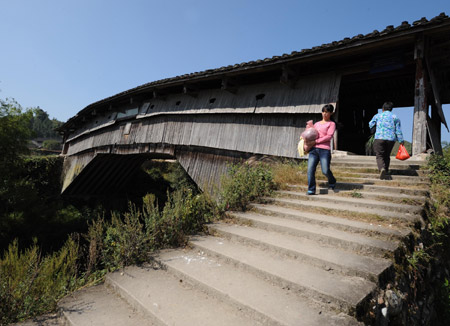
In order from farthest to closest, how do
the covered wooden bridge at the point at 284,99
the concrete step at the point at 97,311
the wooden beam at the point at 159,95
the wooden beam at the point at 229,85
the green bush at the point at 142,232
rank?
the wooden beam at the point at 159,95
the wooden beam at the point at 229,85
the covered wooden bridge at the point at 284,99
the green bush at the point at 142,232
the concrete step at the point at 97,311

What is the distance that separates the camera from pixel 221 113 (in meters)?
9.03

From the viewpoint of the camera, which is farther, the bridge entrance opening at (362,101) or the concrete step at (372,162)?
the bridge entrance opening at (362,101)

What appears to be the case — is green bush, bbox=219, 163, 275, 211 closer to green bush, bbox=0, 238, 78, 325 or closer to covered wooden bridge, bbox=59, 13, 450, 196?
covered wooden bridge, bbox=59, 13, 450, 196

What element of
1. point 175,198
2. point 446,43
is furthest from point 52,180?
point 446,43

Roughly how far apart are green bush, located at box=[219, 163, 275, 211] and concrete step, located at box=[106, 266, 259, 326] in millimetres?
1996

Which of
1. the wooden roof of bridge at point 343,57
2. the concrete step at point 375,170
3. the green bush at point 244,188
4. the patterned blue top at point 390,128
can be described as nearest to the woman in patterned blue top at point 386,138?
the patterned blue top at point 390,128

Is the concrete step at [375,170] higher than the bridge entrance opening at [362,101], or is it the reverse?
the bridge entrance opening at [362,101]

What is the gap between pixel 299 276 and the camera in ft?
7.98

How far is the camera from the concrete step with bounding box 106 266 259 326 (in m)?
2.04

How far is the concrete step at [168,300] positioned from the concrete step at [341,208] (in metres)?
2.46

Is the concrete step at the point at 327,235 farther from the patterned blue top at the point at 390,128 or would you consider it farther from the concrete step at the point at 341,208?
the patterned blue top at the point at 390,128

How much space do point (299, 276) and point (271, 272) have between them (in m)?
0.28

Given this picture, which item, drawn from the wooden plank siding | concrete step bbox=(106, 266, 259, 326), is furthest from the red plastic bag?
concrete step bbox=(106, 266, 259, 326)

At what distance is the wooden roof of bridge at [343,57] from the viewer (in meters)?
5.30
